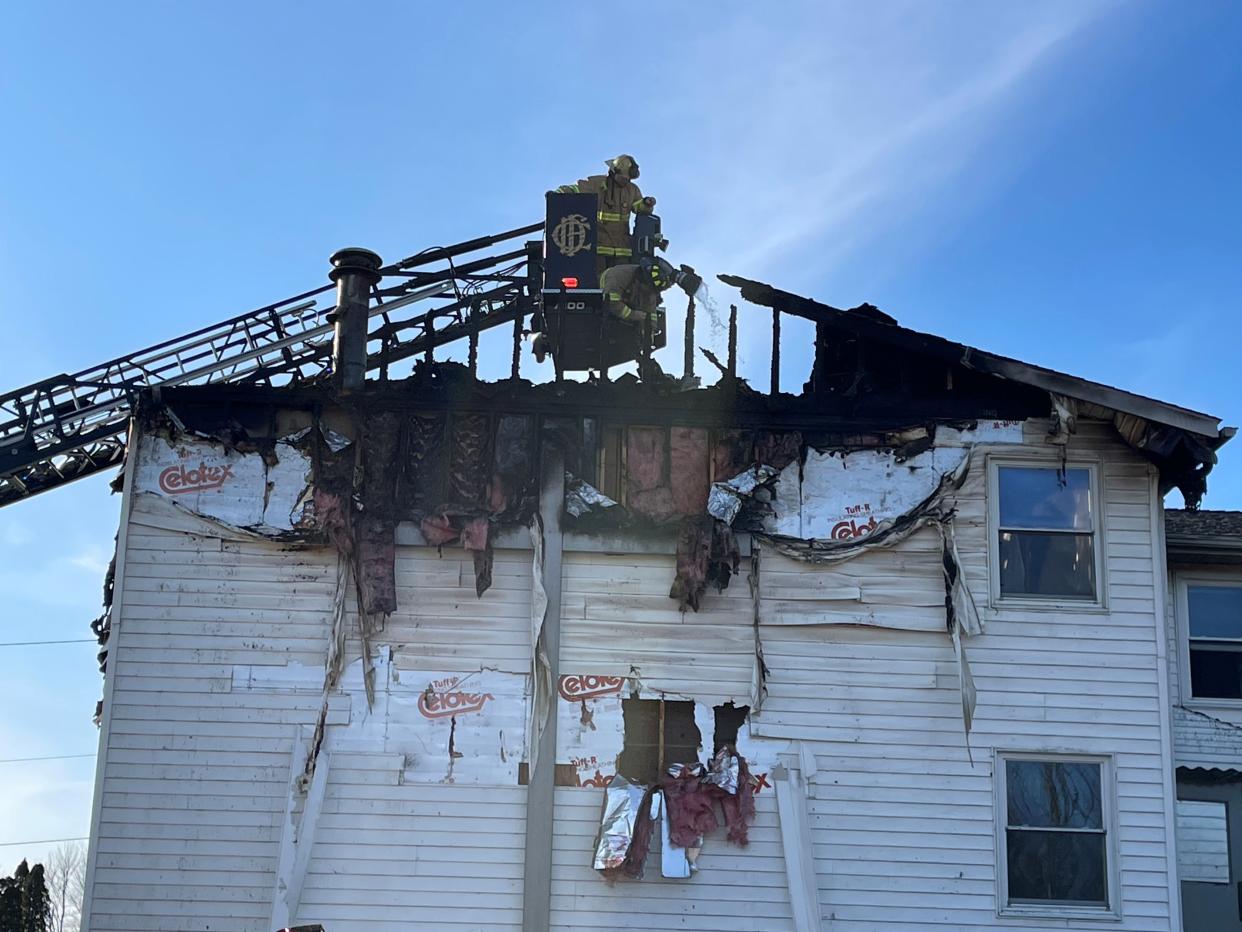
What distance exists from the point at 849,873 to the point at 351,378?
257 inches

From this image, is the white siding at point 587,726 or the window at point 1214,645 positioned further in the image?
the window at point 1214,645

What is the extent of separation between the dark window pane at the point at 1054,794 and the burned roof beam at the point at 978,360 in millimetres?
3243

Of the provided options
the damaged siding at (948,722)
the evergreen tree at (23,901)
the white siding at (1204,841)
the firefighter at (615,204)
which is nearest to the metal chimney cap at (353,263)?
the firefighter at (615,204)

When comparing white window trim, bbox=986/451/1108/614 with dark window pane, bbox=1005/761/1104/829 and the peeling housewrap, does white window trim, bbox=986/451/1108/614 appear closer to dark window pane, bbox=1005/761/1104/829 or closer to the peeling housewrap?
the peeling housewrap

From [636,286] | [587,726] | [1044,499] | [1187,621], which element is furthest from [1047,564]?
[636,286]

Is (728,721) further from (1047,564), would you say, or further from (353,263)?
(353,263)

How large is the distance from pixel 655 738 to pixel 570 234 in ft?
18.5

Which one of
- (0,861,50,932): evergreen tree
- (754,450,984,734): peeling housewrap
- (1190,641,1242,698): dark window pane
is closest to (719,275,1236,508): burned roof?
(754,450,984,734): peeling housewrap

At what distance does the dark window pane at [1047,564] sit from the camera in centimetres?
1345

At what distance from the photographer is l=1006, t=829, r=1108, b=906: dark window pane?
42.0 feet

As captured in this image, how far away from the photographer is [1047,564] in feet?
44.3

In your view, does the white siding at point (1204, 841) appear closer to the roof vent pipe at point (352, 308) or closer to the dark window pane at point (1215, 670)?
the dark window pane at point (1215, 670)

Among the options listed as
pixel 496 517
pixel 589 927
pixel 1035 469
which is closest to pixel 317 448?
pixel 496 517

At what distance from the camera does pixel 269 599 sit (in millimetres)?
13211
